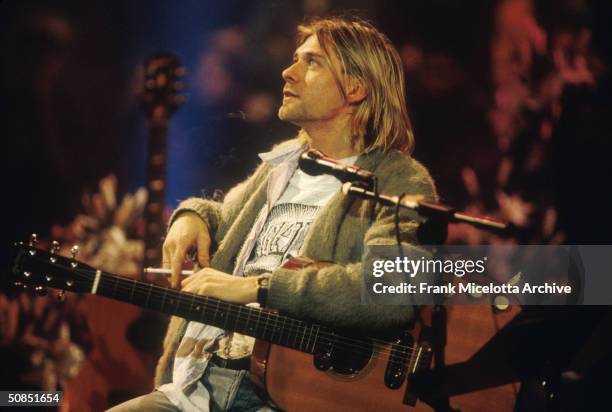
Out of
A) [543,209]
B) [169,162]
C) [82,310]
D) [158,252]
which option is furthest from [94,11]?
[543,209]

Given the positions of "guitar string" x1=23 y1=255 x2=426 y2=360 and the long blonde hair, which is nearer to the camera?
"guitar string" x1=23 y1=255 x2=426 y2=360

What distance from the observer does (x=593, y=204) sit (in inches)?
96.9

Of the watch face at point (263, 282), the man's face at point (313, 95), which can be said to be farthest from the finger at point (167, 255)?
the man's face at point (313, 95)

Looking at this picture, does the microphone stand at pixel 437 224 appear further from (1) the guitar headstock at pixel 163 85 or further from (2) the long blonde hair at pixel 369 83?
(1) the guitar headstock at pixel 163 85

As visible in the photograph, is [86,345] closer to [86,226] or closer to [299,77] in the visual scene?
[86,226]

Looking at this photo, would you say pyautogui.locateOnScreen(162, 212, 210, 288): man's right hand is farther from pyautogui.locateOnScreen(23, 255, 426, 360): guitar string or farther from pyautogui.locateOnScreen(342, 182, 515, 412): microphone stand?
pyautogui.locateOnScreen(342, 182, 515, 412): microphone stand

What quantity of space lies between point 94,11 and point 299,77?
126 cm

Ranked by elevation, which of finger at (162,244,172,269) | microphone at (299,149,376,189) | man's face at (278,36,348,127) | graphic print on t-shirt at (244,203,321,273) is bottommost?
finger at (162,244,172,269)

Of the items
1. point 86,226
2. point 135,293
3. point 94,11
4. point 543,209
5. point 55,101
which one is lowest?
point 135,293

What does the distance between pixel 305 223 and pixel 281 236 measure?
0.32ft

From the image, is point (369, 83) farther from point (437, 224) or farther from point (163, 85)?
point (163, 85)

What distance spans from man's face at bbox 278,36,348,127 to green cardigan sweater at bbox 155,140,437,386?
0.74 feet

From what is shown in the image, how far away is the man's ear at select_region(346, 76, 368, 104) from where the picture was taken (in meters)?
2.35

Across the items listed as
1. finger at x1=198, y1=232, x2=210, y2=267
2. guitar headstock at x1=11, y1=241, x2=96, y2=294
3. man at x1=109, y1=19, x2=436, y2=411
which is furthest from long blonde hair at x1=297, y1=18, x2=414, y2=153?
guitar headstock at x1=11, y1=241, x2=96, y2=294
